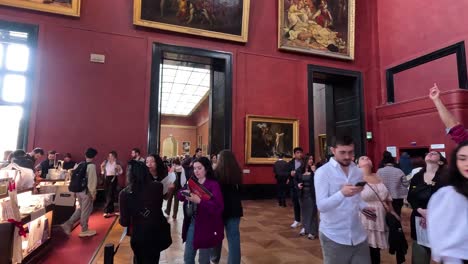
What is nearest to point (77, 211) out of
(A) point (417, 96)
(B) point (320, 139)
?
(A) point (417, 96)

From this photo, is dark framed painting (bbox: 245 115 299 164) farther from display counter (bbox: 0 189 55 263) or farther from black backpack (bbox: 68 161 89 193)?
display counter (bbox: 0 189 55 263)

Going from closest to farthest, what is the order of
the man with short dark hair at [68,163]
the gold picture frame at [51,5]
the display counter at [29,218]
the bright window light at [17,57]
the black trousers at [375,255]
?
the display counter at [29,218]
the black trousers at [375,255]
the man with short dark hair at [68,163]
the gold picture frame at [51,5]
the bright window light at [17,57]

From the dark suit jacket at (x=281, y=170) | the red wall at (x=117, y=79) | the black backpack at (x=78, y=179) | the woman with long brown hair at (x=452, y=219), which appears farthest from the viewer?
the dark suit jacket at (x=281, y=170)

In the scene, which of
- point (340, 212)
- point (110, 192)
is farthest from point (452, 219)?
point (110, 192)

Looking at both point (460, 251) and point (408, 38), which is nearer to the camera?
point (460, 251)

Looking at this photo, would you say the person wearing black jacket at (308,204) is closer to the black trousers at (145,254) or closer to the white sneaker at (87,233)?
the black trousers at (145,254)

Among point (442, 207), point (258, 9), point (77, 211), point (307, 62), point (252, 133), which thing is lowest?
point (77, 211)

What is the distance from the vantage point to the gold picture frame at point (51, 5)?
8002 mm

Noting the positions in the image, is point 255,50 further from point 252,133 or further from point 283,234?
point 283,234

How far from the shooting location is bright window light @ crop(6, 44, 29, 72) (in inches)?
337

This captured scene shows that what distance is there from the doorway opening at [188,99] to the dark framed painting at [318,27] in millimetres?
2750

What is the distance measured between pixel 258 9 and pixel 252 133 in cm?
485

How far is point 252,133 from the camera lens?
10.1 meters

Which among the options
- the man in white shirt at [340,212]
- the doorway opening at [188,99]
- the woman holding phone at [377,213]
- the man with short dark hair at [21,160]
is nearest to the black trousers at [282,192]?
the doorway opening at [188,99]
